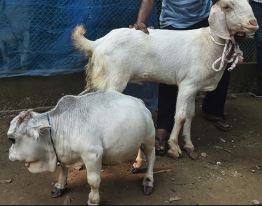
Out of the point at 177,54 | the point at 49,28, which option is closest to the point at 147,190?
the point at 177,54

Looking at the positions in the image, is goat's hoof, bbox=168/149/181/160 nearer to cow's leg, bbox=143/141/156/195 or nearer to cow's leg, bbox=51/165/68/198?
cow's leg, bbox=143/141/156/195

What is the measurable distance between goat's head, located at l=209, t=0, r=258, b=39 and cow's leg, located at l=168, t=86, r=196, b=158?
0.65 meters

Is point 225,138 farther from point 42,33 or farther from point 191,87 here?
point 42,33

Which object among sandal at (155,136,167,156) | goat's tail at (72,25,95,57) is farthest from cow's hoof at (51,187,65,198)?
goat's tail at (72,25,95,57)

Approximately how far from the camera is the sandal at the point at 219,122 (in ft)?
20.3

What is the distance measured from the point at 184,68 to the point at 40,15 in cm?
180

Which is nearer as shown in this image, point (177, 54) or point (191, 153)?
point (177, 54)

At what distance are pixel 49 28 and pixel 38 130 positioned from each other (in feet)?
7.00

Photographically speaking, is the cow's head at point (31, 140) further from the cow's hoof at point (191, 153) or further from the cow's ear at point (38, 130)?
the cow's hoof at point (191, 153)

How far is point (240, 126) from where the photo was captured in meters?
6.36

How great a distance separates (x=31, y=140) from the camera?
13.4ft

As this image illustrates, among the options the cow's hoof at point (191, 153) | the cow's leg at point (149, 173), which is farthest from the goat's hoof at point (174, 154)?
the cow's leg at point (149, 173)

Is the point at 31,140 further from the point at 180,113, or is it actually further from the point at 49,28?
the point at 49,28

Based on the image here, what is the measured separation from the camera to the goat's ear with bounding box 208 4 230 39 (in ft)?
16.8
